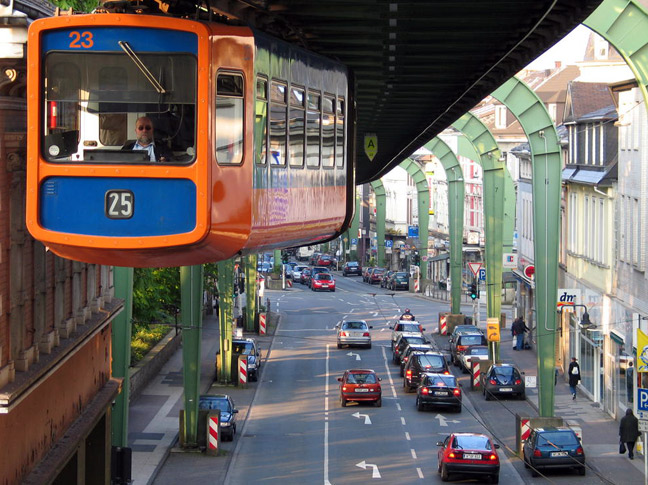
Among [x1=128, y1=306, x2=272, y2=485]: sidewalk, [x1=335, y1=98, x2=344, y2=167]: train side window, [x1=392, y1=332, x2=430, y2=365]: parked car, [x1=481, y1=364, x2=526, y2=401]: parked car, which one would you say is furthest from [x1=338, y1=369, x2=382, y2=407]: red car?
[x1=335, y1=98, x2=344, y2=167]: train side window

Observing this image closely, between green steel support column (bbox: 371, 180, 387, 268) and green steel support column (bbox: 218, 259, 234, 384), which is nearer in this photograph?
green steel support column (bbox: 218, 259, 234, 384)

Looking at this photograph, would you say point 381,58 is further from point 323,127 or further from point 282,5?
point 282,5

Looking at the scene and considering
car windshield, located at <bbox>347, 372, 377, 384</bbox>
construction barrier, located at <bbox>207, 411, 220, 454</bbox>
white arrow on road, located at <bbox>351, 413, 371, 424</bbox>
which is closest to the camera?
construction barrier, located at <bbox>207, 411, 220, 454</bbox>

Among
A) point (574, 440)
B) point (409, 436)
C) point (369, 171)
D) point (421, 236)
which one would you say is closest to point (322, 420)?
point (409, 436)

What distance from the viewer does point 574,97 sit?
4981 centimetres

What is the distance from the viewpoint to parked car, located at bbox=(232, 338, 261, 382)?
159ft

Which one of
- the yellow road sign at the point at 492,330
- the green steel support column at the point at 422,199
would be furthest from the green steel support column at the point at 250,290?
the green steel support column at the point at 422,199

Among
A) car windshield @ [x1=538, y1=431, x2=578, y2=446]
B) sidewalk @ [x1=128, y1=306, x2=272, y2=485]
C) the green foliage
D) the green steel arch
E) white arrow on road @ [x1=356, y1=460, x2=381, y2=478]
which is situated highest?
the green foliage

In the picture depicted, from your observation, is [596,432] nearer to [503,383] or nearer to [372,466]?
[503,383]

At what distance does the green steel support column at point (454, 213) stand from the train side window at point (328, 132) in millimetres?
47828

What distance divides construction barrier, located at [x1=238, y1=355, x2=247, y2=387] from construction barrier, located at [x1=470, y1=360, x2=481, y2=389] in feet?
26.6

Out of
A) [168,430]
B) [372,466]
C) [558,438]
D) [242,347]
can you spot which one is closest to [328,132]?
[558,438]

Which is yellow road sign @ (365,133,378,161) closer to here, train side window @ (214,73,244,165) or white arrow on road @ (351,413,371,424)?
white arrow on road @ (351,413,371,424)

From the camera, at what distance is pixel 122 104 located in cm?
1154
